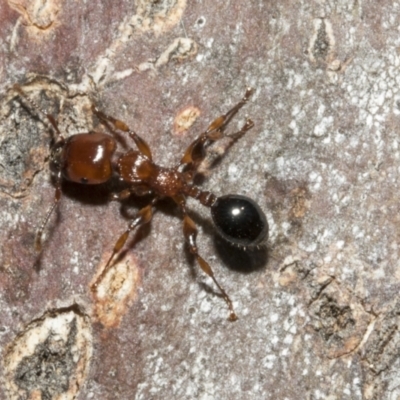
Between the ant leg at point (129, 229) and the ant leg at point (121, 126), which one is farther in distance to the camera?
the ant leg at point (121, 126)

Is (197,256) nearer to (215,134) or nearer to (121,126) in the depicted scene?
(215,134)

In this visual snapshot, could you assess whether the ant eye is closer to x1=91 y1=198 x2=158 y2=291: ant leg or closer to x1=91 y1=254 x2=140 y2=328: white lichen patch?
x1=91 y1=198 x2=158 y2=291: ant leg

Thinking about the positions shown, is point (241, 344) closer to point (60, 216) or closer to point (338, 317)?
point (338, 317)

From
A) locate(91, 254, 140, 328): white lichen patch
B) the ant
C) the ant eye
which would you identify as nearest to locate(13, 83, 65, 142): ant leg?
the ant

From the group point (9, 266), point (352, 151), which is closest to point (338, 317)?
point (352, 151)

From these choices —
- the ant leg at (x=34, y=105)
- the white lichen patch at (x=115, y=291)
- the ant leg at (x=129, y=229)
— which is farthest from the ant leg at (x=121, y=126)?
the white lichen patch at (x=115, y=291)

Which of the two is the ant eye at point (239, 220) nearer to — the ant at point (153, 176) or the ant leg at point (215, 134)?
the ant at point (153, 176)
